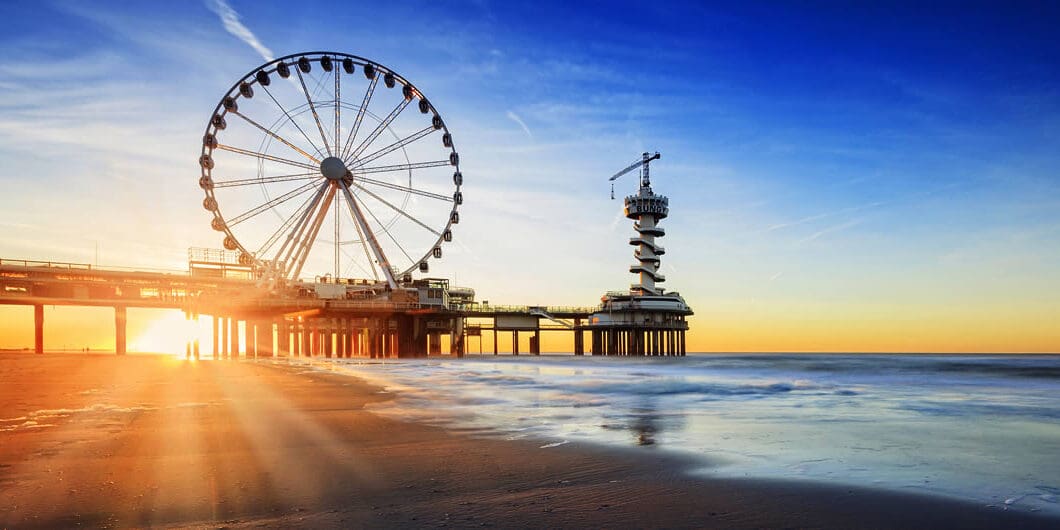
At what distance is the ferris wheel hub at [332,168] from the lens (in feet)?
169

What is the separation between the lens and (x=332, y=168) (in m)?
51.7

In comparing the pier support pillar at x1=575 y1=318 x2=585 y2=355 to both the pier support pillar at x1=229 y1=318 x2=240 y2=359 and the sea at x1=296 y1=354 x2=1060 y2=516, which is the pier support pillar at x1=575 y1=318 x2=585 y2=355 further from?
the sea at x1=296 y1=354 x2=1060 y2=516

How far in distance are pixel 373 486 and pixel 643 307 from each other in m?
80.2

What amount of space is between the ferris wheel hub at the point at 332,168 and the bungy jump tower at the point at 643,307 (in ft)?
149

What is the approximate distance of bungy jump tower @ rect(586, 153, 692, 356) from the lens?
86875 mm

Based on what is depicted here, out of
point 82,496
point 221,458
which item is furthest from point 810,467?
point 82,496

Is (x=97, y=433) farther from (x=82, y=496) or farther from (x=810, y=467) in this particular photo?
(x=810, y=467)

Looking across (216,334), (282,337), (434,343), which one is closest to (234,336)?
(216,334)

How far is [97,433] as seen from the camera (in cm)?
1141

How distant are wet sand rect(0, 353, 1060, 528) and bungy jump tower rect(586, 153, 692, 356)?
7542 cm

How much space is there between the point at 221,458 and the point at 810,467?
26.9ft

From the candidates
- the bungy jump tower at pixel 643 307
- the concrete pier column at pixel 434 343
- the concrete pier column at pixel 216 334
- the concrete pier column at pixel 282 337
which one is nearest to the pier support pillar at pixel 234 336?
the concrete pier column at pixel 216 334

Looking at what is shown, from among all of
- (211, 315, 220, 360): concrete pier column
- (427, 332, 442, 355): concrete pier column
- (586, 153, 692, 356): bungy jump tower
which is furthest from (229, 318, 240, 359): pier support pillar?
(586, 153, 692, 356): bungy jump tower

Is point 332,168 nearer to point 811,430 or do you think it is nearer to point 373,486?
point 811,430
